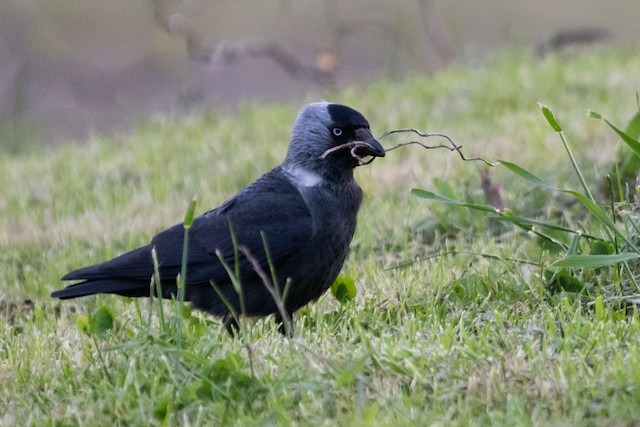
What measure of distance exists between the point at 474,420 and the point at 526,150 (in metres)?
4.14

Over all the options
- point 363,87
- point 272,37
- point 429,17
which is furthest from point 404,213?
point 272,37

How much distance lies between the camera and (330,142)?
14.6ft

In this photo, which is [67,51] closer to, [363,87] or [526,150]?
[363,87]

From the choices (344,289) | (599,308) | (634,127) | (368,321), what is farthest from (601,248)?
(344,289)

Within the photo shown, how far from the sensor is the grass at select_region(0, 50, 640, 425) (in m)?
2.96

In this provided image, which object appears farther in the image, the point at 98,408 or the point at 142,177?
the point at 142,177

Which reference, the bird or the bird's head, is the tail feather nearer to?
the bird

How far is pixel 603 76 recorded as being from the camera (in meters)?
8.53

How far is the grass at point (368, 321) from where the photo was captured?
2963 mm

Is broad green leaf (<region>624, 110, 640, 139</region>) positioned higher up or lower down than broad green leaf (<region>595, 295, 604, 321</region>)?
higher up

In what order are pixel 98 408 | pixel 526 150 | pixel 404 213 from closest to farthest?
pixel 98 408 < pixel 404 213 < pixel 526 150

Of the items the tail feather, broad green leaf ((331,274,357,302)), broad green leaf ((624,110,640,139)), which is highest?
broad green leaf ((624,110,640,139))

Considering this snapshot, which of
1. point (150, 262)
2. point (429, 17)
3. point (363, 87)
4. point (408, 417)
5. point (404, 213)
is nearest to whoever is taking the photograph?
point (408, 417)

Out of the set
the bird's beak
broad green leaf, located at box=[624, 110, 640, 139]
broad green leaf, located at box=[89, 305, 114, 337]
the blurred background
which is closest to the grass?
broad green leaf, located at box=[89, 305, 114, 337]
